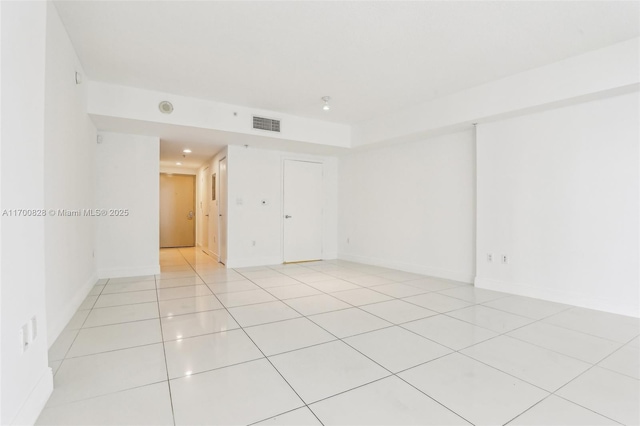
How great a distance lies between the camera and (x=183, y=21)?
2574 millimetres

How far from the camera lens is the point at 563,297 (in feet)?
11.2

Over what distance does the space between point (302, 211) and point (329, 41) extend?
12.7 feet

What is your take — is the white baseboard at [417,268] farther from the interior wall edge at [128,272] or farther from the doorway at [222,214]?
the interior wall edge at [128,272]

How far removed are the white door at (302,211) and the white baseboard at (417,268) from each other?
896mm

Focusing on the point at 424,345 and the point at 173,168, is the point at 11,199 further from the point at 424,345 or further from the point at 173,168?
the point at 173,168

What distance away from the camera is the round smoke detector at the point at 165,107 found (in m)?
4.07

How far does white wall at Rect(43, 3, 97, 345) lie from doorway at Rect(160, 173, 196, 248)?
5.04 meters

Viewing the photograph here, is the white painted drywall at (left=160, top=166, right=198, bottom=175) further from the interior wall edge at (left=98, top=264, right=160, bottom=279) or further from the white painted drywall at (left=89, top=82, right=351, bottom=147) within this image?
the white painted drywall at (left=89, top=82, right=351, bottom=147)

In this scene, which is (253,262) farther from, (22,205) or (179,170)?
(179,170)

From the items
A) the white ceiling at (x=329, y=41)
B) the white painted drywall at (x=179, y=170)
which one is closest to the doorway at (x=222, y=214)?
the white ceiling at (x=329, y=41)

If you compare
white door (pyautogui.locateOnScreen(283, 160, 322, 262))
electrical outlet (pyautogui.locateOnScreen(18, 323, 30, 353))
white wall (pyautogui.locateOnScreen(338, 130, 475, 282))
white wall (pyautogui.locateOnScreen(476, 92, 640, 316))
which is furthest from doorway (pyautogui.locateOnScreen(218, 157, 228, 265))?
white wall (pyautogui.locateOnScreen(476, 92, 640, 316))

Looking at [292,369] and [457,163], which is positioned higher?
[457,163]

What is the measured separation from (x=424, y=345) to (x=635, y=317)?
2.41m

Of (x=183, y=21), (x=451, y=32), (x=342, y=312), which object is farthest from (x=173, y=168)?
(x=451, y=32)
